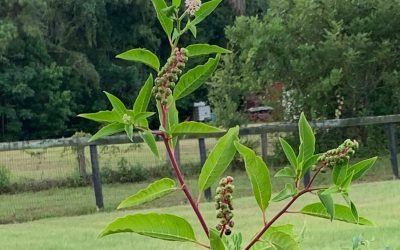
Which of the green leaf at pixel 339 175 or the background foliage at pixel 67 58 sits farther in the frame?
the background foliage at pixel 67 58

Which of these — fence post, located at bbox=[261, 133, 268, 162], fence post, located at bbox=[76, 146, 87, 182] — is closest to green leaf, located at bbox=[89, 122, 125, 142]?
fence post, located at bbox=[76, 146, 87, 182]

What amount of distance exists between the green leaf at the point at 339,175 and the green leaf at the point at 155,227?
0.28 meters

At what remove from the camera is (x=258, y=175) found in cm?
153

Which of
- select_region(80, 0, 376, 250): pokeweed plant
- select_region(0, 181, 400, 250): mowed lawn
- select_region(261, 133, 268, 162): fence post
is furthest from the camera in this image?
select_region(261, 133, 268, 162): fence post

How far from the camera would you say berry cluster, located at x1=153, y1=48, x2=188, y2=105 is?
4.67 ft

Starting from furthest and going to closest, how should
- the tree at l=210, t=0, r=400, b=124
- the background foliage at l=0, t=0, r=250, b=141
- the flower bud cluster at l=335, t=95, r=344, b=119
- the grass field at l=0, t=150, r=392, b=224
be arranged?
the background foliage at l=0, t=0, r=250, b=141, the flower bud cluster at l=335, t=95, r=344, b=119, the tree at l=210, t=0, r=400, b=124, the grass field at l=0, t=150, r=392, b=224

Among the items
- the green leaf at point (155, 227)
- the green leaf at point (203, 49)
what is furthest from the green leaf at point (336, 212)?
the green leaf at point (203, 49)

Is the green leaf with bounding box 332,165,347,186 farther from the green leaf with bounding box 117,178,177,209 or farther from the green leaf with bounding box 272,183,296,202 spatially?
the green leaf with bounding box 117,178,177,209

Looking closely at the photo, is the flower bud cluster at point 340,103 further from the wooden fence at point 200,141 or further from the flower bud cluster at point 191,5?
the flower bud cluster at point 191,5

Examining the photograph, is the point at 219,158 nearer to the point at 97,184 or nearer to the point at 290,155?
the point at 290,155

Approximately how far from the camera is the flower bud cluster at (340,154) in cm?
136

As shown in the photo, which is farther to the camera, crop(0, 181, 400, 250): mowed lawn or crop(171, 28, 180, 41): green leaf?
crop(0, 181, 400, 250): mowed lawn

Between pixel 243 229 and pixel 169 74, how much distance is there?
596cm

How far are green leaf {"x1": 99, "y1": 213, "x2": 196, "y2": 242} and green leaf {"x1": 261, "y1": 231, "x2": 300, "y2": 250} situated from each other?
0.51ft
